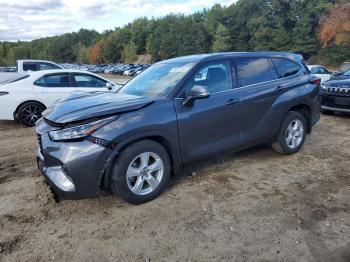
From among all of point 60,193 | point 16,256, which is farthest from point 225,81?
point 16,256

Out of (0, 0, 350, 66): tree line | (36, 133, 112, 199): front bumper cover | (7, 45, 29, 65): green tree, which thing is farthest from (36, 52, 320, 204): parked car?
(7, 45, 29, 65): green tree

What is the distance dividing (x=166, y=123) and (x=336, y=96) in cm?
618

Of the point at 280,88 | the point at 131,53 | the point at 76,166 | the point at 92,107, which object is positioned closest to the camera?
the point at 76,166

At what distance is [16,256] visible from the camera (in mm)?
3227

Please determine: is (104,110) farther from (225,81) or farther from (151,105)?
(225,81)

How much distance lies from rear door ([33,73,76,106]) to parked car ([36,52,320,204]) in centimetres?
395

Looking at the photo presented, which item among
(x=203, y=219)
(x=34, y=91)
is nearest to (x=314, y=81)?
(x=203, y=219)

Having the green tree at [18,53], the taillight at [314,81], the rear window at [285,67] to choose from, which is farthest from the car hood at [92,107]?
the green tree at [18,53]

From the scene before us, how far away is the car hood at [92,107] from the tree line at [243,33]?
56.5 m

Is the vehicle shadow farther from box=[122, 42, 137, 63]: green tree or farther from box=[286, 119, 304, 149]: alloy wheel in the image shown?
box=[122, 42, 137, 63]: green tree

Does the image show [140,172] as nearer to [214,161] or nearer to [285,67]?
[214,161]

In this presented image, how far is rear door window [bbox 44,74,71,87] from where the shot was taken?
863 centimetres

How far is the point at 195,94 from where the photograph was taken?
4.25m

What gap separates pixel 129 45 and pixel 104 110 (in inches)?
4669
